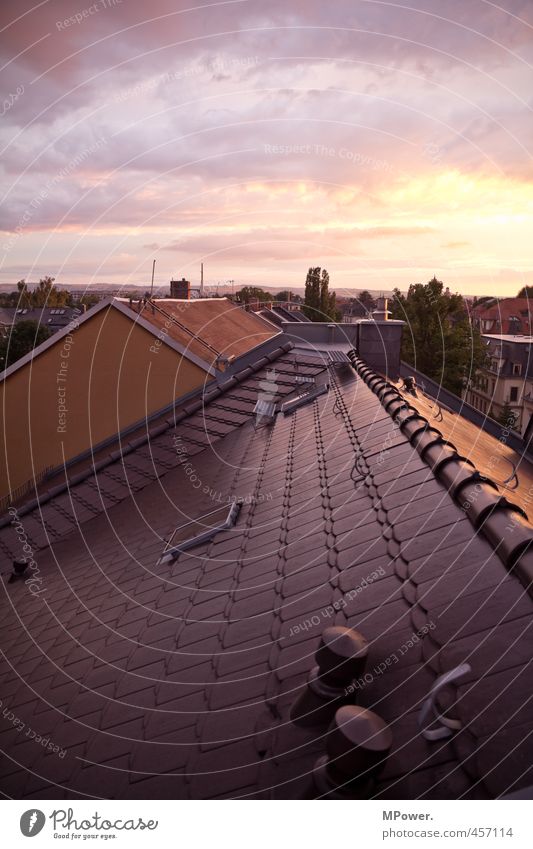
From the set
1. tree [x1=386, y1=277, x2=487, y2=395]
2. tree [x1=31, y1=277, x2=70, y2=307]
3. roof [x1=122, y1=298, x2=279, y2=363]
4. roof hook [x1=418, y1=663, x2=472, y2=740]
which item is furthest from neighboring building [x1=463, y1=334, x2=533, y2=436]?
tree [x1=31, y1=277, x2=70, y2=307]

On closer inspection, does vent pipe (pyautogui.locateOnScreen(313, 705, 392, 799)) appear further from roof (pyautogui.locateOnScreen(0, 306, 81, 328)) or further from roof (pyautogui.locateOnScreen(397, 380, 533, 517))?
roof (pyautogui.locateOnScreen(0, 306, 81, 328))

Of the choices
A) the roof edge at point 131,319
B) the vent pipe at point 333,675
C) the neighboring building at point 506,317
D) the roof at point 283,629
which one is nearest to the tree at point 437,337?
the neighboring building at point 506,317

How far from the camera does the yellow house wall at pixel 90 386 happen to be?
13852mm

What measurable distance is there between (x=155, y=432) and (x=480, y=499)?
897 centimetres

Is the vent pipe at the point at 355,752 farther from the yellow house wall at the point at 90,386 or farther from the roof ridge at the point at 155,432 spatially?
the yellow house wall at the point at 90,386

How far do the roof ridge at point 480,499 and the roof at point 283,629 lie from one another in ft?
0.06

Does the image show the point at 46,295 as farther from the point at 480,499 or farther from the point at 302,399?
the point at 480,499

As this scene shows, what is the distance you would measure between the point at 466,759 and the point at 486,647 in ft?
1.91

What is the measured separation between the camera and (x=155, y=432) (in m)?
12.2

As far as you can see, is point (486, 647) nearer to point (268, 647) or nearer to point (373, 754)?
point (373, 754)

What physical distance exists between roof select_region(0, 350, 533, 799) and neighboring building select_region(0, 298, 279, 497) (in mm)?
6076

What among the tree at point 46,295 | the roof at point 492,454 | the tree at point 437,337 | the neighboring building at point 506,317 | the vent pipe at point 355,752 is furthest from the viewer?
the tree at point 46,295

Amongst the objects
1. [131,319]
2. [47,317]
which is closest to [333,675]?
[131,319]

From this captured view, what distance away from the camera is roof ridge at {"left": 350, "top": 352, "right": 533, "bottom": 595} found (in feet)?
10.9
